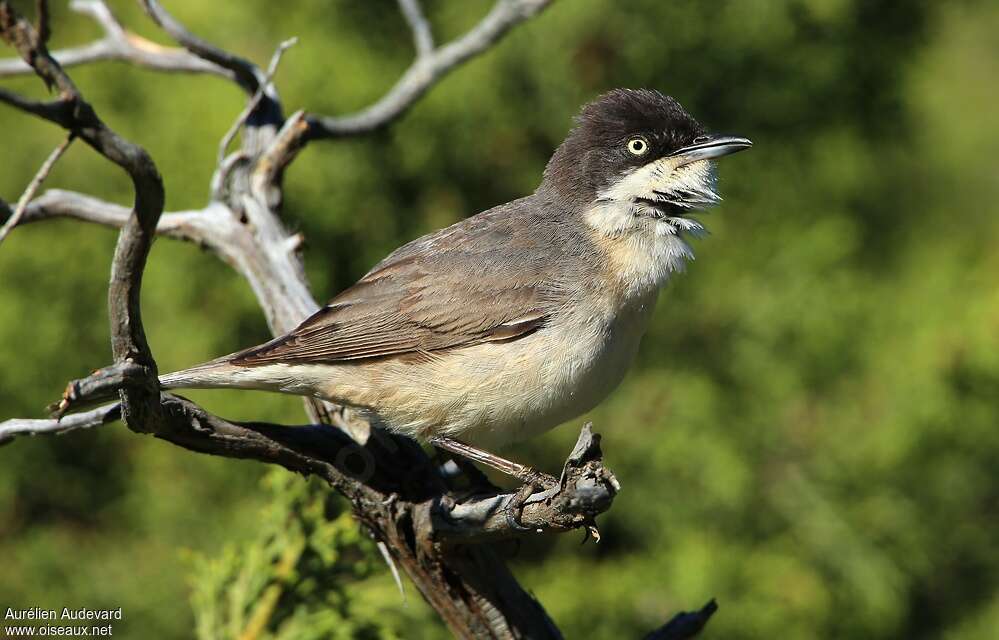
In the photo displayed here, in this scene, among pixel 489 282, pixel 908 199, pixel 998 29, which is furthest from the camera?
pixel 998 29

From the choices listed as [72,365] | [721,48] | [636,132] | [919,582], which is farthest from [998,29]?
[72,365]

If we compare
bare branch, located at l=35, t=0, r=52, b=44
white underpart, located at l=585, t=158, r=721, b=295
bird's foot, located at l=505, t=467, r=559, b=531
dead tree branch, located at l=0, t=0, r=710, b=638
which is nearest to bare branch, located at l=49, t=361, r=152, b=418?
dead tree branch, located at l=0, t=0, r=710, b=638

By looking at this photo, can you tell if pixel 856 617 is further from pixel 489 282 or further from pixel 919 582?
pixel 489 282

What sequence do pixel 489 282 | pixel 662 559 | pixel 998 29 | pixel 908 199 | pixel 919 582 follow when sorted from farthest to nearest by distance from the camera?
pixel 998 29, pixel 908 199, pixel 919 582, pixel 662 559, pixel 489 282

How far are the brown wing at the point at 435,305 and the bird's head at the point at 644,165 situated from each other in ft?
1.07

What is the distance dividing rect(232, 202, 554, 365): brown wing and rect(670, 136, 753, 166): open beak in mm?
628

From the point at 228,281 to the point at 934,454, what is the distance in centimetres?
349

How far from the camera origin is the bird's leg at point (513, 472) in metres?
2.63

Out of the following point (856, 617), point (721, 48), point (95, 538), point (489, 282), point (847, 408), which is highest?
point (721, 48)

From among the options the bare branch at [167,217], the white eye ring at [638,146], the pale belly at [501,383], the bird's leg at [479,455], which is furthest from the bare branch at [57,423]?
the white eye ring at [638,146]

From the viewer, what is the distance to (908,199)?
5.89 m

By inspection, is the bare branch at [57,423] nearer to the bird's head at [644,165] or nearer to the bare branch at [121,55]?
the bird's head at [644,165]

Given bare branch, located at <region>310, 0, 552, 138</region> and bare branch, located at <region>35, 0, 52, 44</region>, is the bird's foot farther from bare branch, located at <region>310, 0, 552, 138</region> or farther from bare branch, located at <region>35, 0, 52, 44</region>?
bare branch, located at <region>310, 0, 552, 138</region>

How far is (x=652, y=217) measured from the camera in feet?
11.9
